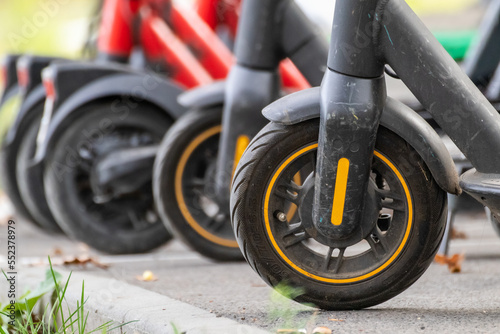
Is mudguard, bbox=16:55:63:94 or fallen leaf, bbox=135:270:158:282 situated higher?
mudguard, bbox=16:55:63:94

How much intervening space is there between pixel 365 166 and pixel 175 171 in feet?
6.16

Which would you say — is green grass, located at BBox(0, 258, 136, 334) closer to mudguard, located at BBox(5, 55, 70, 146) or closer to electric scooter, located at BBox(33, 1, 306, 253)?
electric scooter, located at BBox(33, 1, 306, 253)

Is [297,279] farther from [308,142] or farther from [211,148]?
[211,148]

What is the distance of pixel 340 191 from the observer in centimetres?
288

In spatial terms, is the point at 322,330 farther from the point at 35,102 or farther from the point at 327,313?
the point at 35,102

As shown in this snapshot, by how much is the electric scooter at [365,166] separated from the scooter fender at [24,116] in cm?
346

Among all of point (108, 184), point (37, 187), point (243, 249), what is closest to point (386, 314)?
point (243, 249)

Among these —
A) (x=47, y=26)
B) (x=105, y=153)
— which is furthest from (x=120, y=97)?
(x=47, y=26)

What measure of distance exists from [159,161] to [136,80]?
0.83 meters

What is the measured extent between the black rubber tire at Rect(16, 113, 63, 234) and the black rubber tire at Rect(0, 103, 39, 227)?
0.03 m

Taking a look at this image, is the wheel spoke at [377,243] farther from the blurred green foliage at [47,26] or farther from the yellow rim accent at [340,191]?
the blurred green foliage at [47,26]

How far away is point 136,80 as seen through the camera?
5.21 meters

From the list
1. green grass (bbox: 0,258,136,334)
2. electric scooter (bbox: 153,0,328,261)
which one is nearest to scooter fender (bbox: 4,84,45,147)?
electric scooter (bbox: 153,0,328,261)

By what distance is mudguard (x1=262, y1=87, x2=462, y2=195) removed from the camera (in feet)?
9.29
